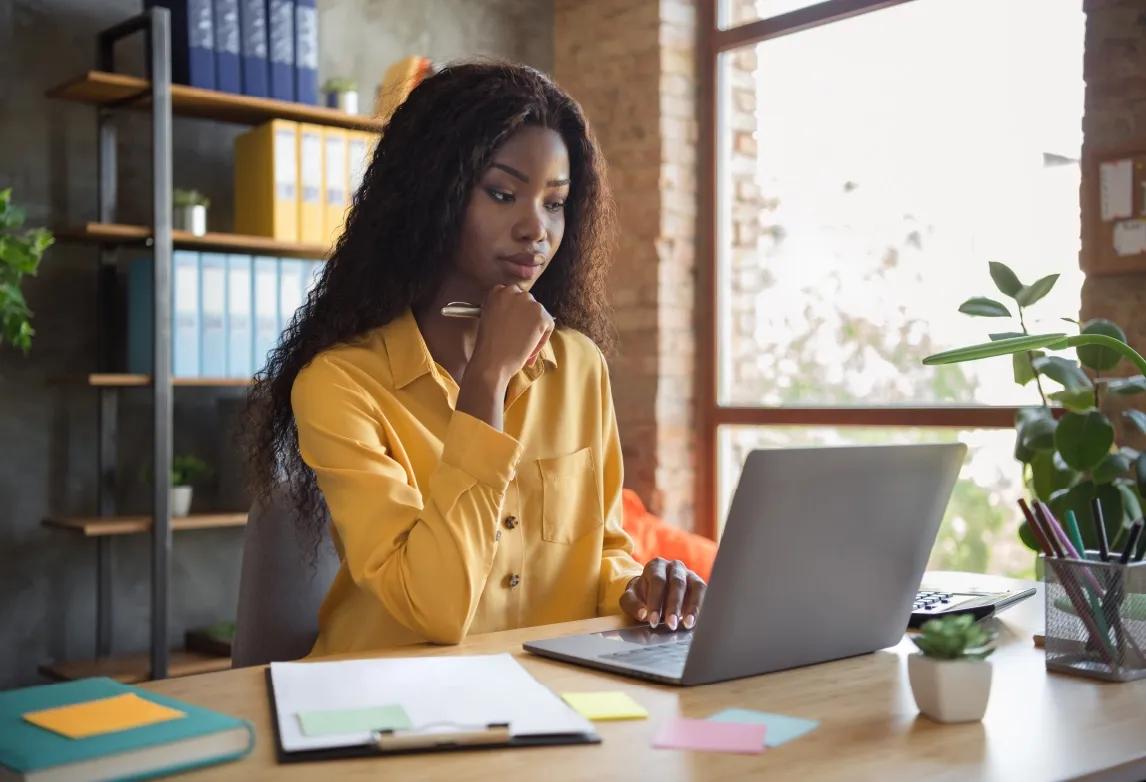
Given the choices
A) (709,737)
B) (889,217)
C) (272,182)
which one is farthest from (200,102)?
(709,737)

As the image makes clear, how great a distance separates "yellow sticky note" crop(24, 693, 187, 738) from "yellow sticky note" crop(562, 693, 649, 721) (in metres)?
0.31

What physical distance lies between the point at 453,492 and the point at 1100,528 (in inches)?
26.7

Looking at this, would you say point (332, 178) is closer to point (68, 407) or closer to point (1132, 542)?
point (68, 407)

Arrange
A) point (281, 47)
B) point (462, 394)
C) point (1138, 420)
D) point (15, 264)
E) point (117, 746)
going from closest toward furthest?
point (117, 746)
point (462, 394)
point (1138, 420)
point (15, 264)
point (281, 47)

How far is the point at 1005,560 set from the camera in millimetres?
3295

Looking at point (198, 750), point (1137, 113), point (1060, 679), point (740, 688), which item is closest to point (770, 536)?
point (740, 688)

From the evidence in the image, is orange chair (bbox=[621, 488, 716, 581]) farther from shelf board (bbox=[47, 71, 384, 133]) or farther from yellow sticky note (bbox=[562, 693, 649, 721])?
yellow sticky note (bbox=[562, 693, 649, 721])

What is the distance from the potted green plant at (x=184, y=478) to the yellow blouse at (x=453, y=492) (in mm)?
1817

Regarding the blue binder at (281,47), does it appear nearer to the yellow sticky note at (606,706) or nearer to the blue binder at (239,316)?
the blue binder at (239,316)

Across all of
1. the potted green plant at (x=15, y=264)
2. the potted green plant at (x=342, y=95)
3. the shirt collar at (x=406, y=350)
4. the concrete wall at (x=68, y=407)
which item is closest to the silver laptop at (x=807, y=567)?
the shirt collar at (x=406, y=350)

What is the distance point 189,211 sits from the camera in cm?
335

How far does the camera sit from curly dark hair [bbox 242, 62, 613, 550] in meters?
1.67

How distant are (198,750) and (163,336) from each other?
8.10 ft

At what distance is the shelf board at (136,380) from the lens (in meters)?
3.12
